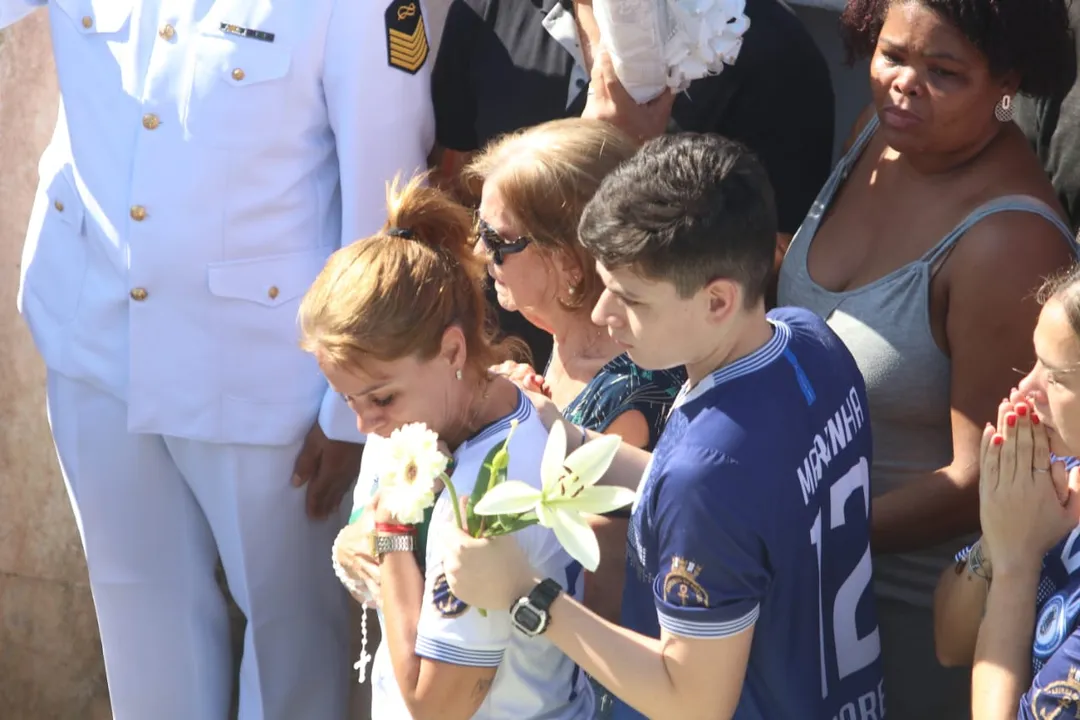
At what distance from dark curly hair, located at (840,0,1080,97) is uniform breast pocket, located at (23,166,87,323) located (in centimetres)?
160

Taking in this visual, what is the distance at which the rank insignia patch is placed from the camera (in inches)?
103

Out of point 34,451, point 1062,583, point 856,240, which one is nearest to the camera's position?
point 1062,583

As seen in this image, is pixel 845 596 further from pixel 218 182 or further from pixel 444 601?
pixel 218 182

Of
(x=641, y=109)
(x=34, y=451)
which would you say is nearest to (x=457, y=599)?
(x=641, y=109)

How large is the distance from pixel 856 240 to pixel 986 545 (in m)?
0.70

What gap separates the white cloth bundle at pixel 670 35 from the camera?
2.25m

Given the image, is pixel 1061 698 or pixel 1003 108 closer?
pixel 1061 698

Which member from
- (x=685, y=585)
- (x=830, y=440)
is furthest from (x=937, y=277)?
(x=685, y=585)

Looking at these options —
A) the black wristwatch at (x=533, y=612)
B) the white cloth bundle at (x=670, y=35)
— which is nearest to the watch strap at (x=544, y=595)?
the black wristwatch at (x=533, y=612)

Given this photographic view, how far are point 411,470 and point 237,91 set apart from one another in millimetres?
1207

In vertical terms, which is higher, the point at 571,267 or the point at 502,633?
the point at 571,267

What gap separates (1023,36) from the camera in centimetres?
216

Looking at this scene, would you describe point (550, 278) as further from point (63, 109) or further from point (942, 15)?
point (63, 109)

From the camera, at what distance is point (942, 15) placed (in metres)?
2.17
